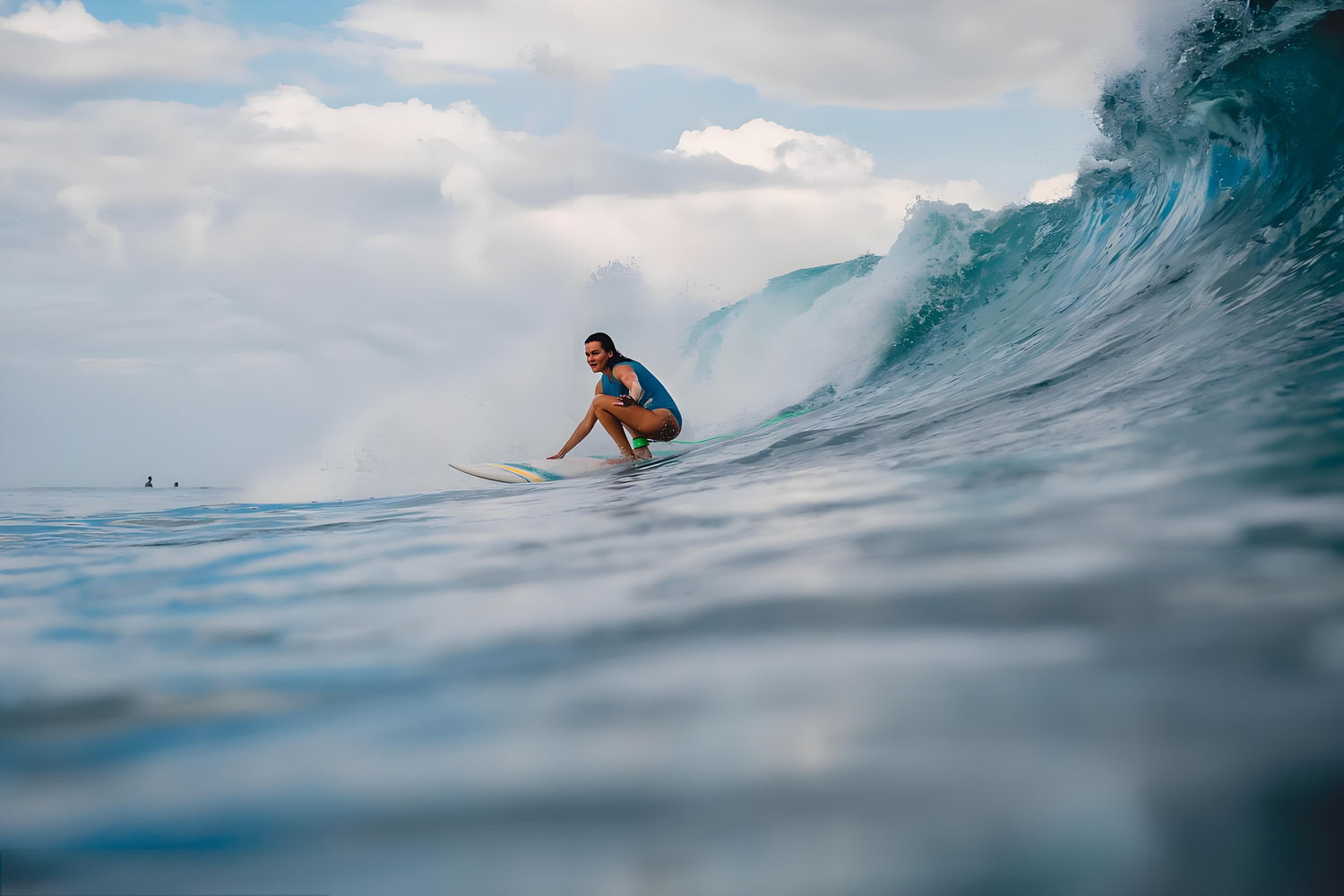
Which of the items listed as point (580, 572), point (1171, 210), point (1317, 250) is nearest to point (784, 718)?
point (580, 572)

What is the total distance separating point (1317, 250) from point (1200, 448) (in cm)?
286

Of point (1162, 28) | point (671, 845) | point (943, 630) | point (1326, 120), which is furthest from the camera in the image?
point (1162, 28)

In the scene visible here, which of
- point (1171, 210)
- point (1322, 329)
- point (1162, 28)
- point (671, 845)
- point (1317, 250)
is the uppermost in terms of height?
point (1162, 28)

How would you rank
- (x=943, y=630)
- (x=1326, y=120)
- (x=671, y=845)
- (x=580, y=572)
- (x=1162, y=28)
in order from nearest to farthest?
(x=671, y=845), (x=943, y=630), (x=580, y=572), (x=1326, y=120), (x=1162, y=28)

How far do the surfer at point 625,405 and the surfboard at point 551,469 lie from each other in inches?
7.3

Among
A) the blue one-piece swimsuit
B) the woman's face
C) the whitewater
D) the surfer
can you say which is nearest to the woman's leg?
the surfer

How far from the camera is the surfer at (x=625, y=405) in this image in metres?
6.39

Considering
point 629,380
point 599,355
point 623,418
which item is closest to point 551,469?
point 623,418

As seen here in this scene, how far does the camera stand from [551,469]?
607 cm

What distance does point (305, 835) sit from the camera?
897 millimetres

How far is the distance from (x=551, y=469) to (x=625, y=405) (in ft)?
2.61

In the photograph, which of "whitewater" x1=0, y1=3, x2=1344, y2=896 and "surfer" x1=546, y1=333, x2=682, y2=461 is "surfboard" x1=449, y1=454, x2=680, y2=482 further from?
"whitewater" x1=0, y1=3, x2=1344, y2=896

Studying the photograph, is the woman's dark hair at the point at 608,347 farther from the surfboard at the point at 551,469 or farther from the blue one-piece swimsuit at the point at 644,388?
the surfboard at the point at 551,469

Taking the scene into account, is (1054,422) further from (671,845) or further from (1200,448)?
(671,845)
